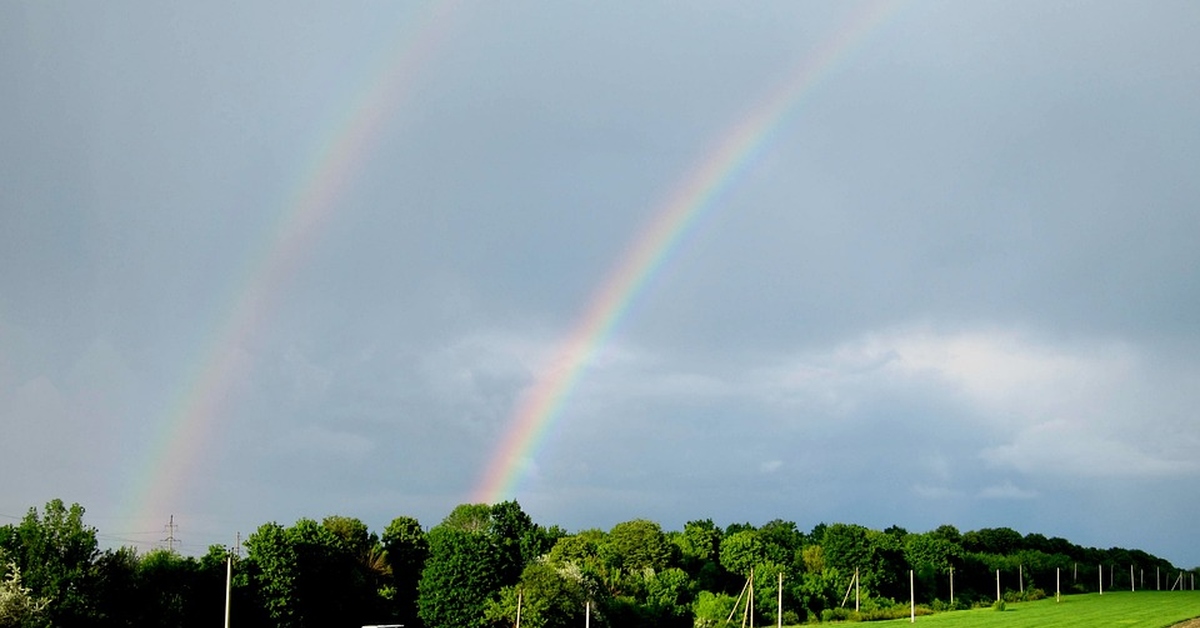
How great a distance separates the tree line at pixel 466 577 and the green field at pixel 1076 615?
9.46m

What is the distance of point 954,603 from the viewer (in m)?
132

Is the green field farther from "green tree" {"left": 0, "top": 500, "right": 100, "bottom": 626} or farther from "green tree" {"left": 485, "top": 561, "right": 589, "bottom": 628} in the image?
"green tree" {"left": 0, "top": 500, "right": 100, "bottom": 626}

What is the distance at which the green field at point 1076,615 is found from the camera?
290ft

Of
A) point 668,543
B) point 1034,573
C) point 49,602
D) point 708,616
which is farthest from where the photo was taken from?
point 1034,573

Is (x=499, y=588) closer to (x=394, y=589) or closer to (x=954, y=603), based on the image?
(x=394, y=589)

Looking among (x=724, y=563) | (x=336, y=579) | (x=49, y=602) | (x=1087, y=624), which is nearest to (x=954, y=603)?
(x=724, y=563)

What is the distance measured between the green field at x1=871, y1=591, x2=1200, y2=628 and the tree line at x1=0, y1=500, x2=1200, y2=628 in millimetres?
9456

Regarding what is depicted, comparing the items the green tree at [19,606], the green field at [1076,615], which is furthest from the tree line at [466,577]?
the green field at [1076,615]

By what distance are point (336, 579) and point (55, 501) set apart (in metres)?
27.5

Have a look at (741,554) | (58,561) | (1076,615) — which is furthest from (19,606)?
(1076,615)

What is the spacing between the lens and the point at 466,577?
88.3m

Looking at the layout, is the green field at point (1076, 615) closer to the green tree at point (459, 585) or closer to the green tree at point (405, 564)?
the green tree at point (459, 585)

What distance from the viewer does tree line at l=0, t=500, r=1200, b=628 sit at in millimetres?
62281

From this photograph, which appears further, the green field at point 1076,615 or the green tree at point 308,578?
the green field at point 1076,615
